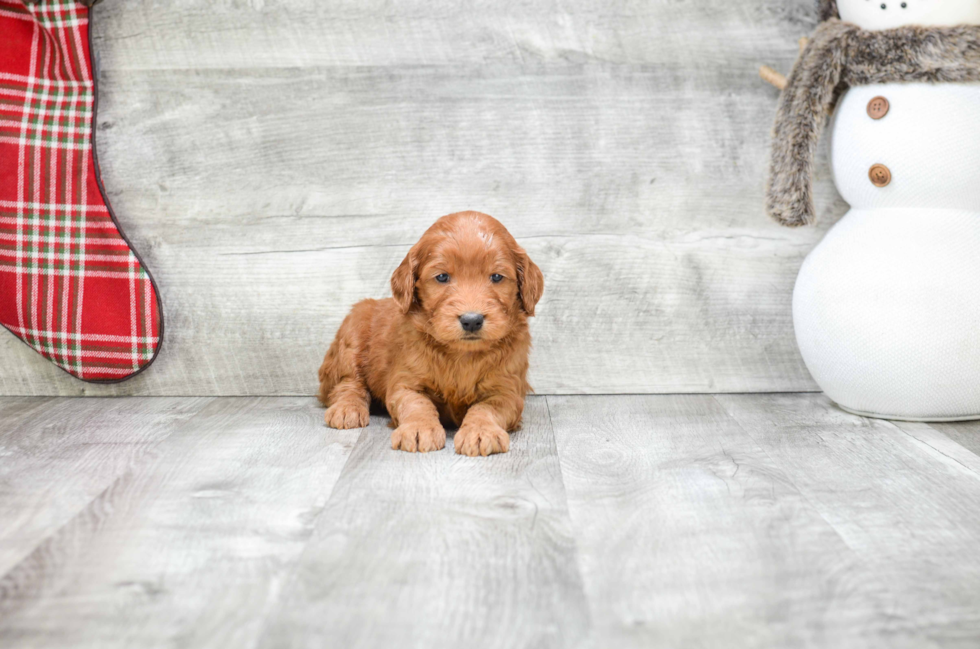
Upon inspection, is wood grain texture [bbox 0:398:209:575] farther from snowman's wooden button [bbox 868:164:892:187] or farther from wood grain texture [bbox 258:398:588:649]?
snowman's wooden button [bbox 868:164:892:187]

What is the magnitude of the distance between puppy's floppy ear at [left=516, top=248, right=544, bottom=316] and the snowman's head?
3.82 feet

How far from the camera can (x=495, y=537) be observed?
148cm

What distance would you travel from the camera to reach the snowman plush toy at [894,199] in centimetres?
221

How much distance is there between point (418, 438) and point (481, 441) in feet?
0.52

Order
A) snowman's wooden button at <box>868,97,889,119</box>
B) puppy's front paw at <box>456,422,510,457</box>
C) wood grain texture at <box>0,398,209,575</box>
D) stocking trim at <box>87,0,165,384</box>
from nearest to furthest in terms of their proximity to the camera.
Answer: wood grain texture at <box>0,398,209,575</box>, puppy's front paw at <box>456,422,510,457</box>, snowman's wooden button at <box>868,97,889,119</box>, stocking trim at <box>87,0,165,384</box>

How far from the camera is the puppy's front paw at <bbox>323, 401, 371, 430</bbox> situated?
2.31 meters

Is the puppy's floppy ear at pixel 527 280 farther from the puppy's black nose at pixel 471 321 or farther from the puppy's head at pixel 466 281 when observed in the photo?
the puppy's black nose at pixel 471 321

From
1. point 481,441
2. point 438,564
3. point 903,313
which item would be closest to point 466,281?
point 481,441

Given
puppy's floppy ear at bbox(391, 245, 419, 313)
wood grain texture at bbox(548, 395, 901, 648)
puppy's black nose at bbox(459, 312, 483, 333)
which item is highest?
puppy's floppy ear at bbox(391, 245, 419, 313)

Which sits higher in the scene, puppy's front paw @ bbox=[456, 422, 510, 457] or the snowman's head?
the snowman's head

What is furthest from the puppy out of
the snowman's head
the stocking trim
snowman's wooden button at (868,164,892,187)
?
the snowman's head

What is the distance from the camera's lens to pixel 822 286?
2.38 metres

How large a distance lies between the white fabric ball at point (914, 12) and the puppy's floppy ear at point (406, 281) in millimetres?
1410

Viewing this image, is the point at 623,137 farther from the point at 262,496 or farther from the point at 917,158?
the point at 262,496
